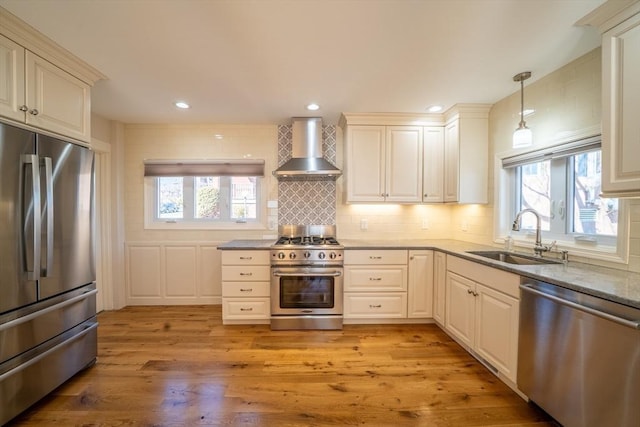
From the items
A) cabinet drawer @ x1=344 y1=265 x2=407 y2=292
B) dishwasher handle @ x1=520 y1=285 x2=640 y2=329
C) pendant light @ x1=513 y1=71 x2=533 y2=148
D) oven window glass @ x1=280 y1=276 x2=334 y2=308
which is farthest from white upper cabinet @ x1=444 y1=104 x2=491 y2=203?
oven window glass @ x1=280 y1=276 x2=334 y2=308

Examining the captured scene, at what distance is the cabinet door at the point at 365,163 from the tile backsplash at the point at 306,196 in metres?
0.38

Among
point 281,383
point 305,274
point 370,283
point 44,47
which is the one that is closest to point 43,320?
point 281,383

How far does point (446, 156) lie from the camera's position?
3.15 metres

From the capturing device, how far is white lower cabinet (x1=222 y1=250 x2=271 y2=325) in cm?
289

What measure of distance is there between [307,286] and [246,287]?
692 mm

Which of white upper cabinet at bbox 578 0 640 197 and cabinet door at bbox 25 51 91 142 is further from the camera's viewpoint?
cabinet door at bbox 25 51 91 142

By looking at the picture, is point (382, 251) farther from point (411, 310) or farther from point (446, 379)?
point (446, 379)

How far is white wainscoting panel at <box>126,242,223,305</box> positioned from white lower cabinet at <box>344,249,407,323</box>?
181 cm

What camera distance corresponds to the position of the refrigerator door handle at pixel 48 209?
1.68 m

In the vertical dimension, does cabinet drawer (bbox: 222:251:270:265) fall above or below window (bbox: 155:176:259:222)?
below

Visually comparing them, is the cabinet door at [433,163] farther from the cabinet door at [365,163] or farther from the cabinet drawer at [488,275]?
the cabinet drawer at [488,275]

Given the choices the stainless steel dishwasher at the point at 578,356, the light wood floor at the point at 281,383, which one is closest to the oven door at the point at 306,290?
the light wood floor at the point at 281,383

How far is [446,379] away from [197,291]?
3029 mm

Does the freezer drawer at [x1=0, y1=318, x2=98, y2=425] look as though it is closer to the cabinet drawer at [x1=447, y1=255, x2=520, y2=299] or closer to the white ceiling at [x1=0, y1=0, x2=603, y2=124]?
the white ceiling at [x1=0, y1=0, x2=603, y2=124]
